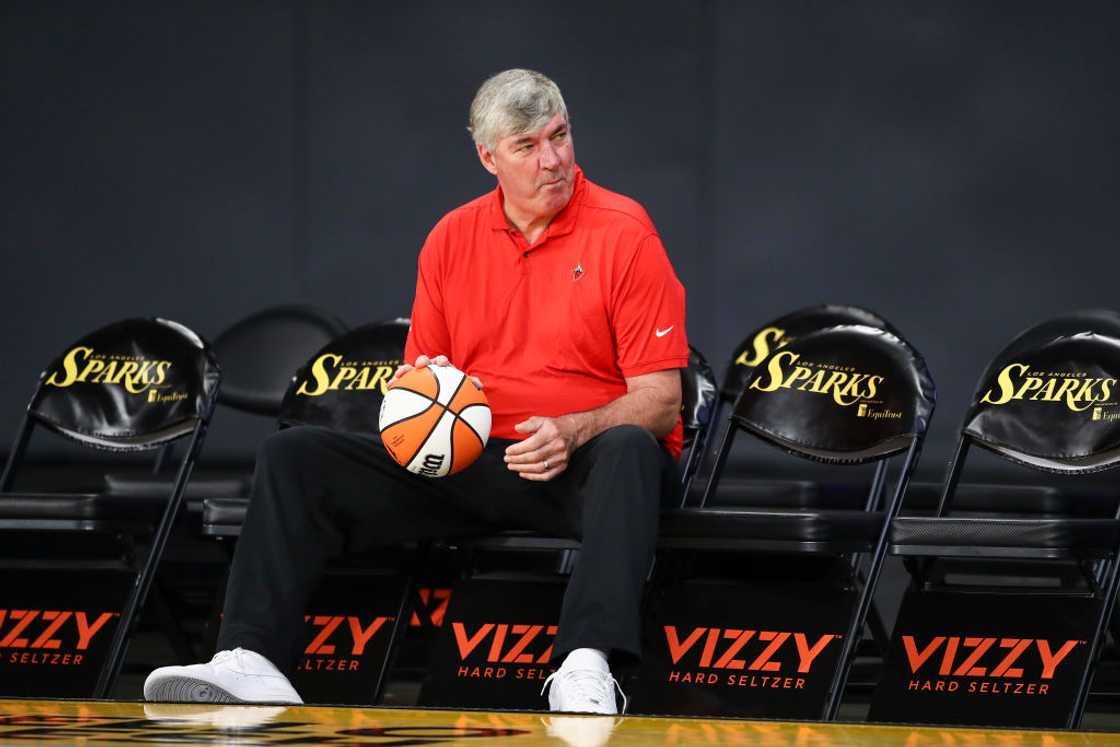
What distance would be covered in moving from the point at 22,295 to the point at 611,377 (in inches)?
143

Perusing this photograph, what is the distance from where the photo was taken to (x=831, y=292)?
20.8ft

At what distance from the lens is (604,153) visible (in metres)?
6.50

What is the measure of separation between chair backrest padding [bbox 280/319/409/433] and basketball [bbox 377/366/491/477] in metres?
0.86

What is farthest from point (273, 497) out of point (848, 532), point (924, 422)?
point (924, 422)

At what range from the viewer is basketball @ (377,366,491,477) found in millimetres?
3555

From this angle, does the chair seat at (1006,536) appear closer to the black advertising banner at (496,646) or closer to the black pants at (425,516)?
the black pants at (425,516)

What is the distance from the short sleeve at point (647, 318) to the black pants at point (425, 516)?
9.3 inches

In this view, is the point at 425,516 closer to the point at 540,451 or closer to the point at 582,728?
the point at 540,451

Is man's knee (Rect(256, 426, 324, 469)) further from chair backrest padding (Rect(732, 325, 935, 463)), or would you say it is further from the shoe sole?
chair backrest padding (Rect(732, 325, 935, 463))

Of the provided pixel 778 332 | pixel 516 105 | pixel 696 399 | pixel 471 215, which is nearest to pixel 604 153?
pixel 778 332

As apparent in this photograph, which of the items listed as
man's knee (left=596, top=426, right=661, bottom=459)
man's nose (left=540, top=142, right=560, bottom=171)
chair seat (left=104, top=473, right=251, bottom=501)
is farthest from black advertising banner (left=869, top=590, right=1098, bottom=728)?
chair seat (left=104, top=473, right=251, bottom=501)

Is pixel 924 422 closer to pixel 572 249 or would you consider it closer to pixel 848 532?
pixel 848 532

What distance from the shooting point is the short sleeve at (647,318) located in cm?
384

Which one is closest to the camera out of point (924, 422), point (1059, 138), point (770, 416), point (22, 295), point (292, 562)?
point (292, 562)
